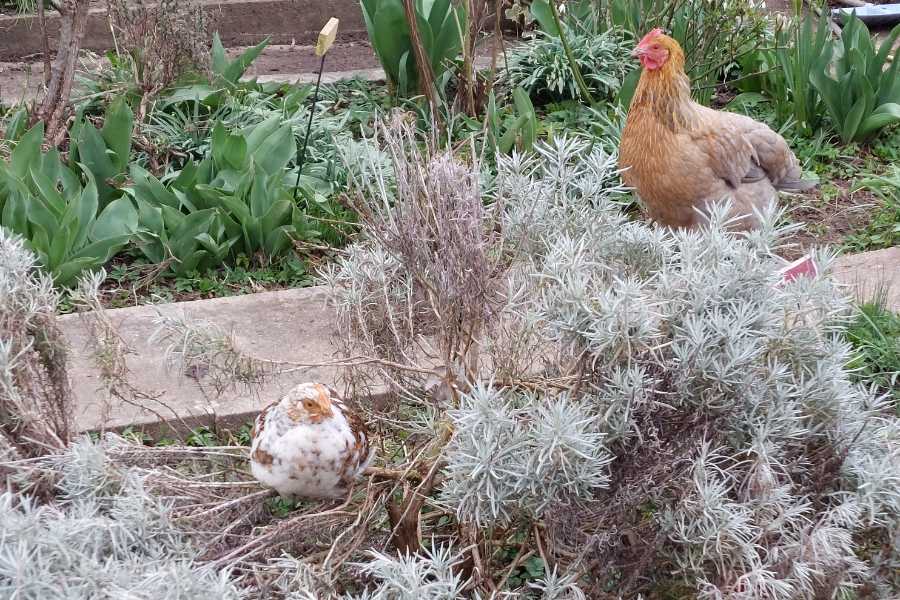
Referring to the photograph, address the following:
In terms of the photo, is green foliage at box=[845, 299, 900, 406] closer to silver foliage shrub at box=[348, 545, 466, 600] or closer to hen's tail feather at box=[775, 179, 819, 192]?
hen's tail feather at box=[775, 179, 819, 192]

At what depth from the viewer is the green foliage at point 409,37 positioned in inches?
200

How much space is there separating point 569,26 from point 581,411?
165 inches

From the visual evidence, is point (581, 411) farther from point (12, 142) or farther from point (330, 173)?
point (12, 142)

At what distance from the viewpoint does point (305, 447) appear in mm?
2293

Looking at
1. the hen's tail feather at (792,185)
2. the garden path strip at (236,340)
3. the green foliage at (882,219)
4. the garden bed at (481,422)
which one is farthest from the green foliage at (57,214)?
the green foliage at (882,219)

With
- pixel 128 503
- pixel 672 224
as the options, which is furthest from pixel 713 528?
pixel 672 224

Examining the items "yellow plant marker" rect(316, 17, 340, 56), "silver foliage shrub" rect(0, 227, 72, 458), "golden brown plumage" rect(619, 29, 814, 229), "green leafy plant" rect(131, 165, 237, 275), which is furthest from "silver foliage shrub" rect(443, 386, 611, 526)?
"green leafy plant" rect(131, 165, 237, 275)

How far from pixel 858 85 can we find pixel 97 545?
14.2 feet

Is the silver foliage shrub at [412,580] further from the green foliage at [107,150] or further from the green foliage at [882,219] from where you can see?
the green foliage at [882,219]

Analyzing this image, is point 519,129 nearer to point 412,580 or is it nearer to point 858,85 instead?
point 858,85

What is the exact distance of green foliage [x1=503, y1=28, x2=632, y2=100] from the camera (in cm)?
544

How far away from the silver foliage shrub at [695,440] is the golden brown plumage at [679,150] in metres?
1.56

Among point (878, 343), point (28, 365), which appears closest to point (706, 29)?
point (878, 343)

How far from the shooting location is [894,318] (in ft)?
11.7
